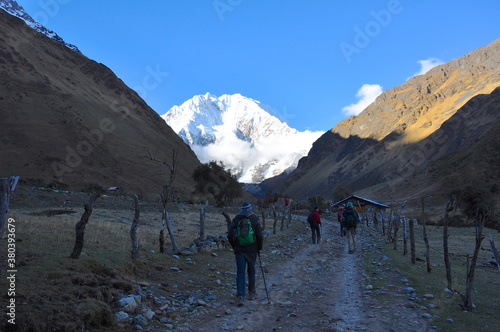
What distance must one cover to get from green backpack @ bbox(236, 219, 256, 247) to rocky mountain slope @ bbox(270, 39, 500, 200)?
6414cm

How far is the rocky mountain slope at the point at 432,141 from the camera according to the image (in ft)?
266

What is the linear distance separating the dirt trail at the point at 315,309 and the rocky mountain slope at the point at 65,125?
41289 mm

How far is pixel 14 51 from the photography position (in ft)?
296

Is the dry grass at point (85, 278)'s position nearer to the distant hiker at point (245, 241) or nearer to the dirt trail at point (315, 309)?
the distant hiker at point (245, 241)

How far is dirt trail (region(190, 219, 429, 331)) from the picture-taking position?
6.69m

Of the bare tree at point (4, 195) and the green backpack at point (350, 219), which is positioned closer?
the bare tree at point (4, 195)

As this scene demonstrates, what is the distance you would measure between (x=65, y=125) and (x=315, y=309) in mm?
80512

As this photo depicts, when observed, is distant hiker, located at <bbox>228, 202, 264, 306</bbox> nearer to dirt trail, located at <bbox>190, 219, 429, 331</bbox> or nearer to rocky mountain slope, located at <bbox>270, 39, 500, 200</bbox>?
dirt trail, located at <bbox>190, 219, 429, 331</bbox>

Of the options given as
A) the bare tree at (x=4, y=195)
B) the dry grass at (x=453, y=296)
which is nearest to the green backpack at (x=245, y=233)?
the dry grass at (x=453, y=296)

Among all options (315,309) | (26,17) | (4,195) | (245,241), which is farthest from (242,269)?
(26,17)

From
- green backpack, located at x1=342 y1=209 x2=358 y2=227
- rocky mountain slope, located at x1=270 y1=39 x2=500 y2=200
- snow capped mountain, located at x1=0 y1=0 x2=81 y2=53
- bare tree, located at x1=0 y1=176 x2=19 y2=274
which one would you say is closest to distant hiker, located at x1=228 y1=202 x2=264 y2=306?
bare tree, located at x1=0 y1=176 x2=19 y2=274

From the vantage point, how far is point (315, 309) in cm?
775

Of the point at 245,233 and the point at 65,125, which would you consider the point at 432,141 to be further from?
the point at 245,233

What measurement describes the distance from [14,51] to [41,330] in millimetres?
105805
